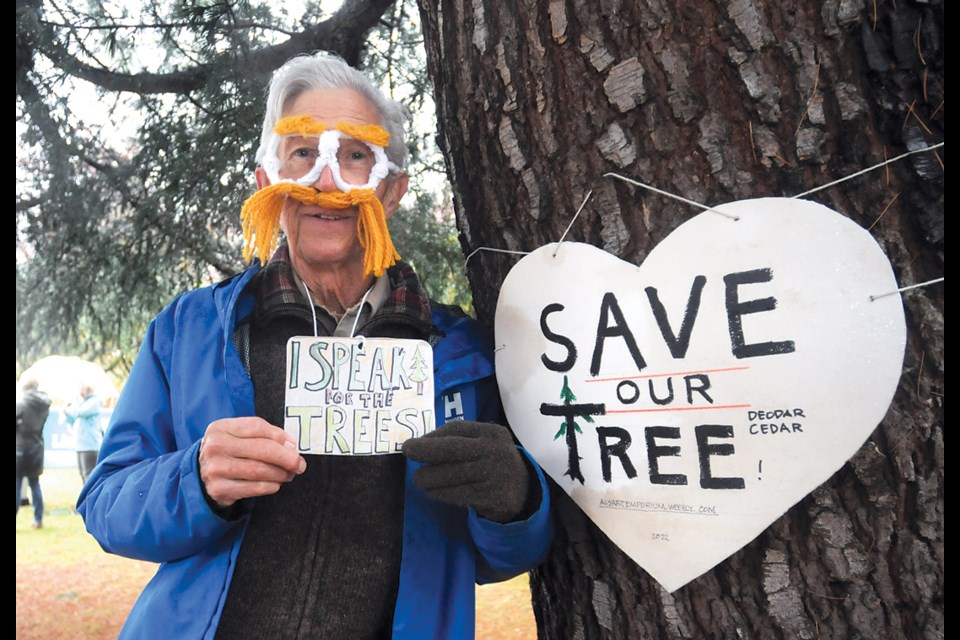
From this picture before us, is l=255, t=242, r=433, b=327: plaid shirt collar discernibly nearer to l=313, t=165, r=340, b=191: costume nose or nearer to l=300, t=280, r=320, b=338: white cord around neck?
l=300, t=280, r=320, b=338: white cord around neck

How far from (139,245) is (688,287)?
2256 mm

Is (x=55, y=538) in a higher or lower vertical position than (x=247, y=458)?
lower

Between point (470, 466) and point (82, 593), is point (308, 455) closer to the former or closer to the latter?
point (470, 466)

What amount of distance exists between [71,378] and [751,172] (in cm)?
973

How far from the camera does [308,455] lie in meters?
1.26

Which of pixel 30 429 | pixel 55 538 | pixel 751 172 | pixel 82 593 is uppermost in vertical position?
pixel 751 172

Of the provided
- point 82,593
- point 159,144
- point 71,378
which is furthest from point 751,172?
point 71,378

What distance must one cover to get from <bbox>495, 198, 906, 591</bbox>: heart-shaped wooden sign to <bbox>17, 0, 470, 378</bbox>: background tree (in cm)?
156

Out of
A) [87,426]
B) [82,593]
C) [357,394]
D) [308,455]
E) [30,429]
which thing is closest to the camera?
[357,394]

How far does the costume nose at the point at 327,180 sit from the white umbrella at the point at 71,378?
779 cm

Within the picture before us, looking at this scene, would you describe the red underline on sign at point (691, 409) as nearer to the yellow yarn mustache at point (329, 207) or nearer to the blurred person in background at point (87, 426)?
the yellow yarn mustache at point (329, 207)

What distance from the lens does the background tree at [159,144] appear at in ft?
7.73

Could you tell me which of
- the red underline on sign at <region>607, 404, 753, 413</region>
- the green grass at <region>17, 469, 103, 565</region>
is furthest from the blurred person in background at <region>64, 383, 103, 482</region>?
the red underline on sign at <region>607, 404, 753, 413</region>

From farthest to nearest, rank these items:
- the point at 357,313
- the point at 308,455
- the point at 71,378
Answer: the point at 71,378 → the point at 357,313 → the point at 308,455
